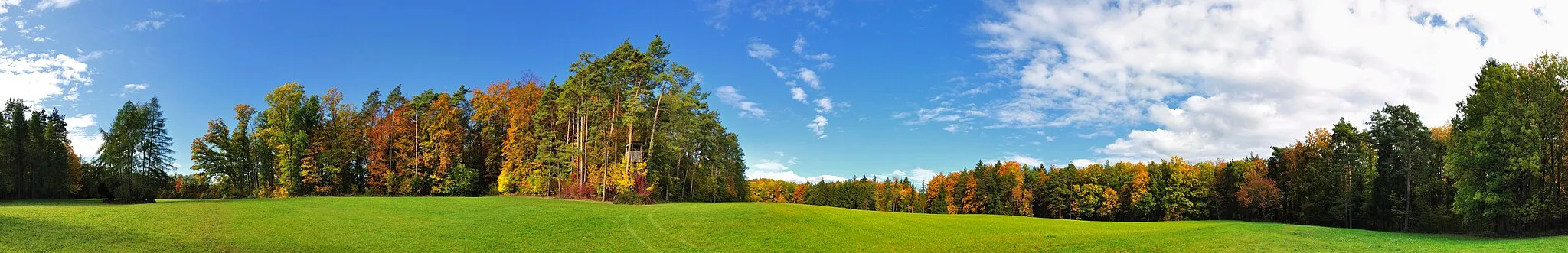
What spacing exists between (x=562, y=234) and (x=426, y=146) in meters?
36.2

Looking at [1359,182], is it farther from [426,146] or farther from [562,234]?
[426,146]

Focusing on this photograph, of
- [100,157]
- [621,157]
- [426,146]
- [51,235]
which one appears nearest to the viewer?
[51,235]

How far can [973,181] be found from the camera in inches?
3413

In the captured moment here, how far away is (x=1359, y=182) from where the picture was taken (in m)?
51.4

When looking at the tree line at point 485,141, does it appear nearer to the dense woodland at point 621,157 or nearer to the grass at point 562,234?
the dense woodland at point 621,157

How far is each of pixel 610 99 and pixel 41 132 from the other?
125 feet

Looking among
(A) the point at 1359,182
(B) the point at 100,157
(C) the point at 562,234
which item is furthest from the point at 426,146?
(A) the point at 1359,182

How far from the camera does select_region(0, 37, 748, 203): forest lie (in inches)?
1751

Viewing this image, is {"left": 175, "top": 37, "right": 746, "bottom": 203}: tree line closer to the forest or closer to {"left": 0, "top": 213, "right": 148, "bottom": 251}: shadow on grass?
the forest

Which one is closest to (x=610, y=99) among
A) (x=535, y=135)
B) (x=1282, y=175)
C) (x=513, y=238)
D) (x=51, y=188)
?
(x=535, y=135)

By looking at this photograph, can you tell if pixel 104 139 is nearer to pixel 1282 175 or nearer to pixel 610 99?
pixel 610 99

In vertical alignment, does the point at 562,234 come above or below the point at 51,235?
below

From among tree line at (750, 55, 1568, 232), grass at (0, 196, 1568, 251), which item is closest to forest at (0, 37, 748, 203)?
grass at (0, 196, 1568, 251)

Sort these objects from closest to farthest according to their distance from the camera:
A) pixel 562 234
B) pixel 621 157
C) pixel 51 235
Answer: pixel 51 235, pixel 562 234, pixel 621 157
